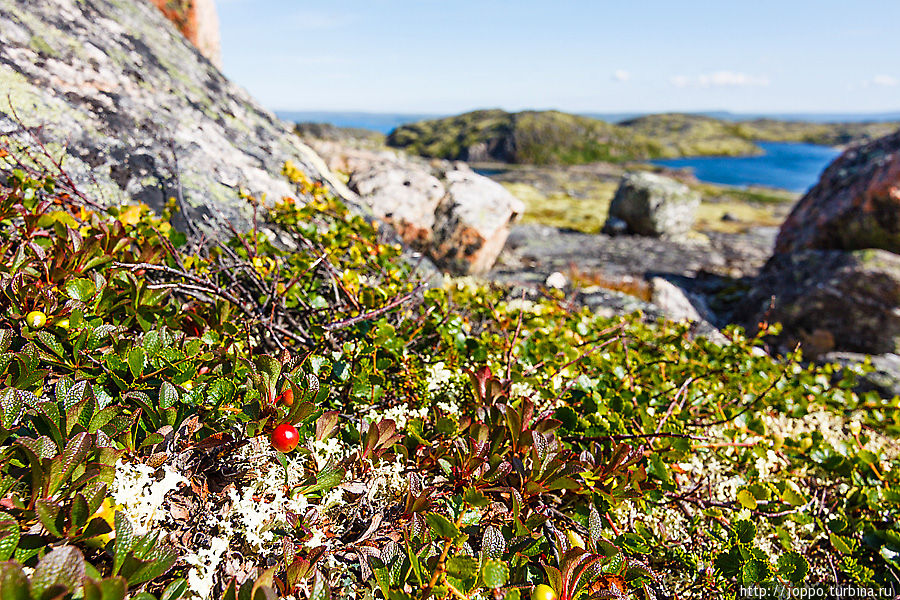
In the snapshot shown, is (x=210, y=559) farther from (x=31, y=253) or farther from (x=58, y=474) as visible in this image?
(x=31, y=253)

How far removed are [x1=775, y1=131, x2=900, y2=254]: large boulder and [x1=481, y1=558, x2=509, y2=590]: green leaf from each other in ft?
39.5

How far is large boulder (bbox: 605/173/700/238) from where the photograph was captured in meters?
20.2

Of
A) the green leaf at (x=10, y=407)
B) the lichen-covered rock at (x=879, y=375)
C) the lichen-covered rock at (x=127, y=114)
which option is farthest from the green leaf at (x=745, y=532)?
the lichen-covered rock at (x=879, y=375)

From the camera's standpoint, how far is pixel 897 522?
211cm

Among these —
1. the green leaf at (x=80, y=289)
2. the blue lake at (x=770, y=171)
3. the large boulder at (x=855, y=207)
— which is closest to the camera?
the green leaf at (x=80, y=289)

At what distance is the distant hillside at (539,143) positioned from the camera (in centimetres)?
9631

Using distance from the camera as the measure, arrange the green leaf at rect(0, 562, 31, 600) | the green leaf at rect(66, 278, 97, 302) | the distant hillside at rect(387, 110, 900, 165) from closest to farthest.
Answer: the green leaf at rect(0, 562, 31, 600) < the green leaf at rect(66, 278, 97, 302) < the distant hillside at rect(387, 110, 900, 165)

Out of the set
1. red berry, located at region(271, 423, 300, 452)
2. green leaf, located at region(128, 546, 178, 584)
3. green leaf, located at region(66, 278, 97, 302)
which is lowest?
green leaf, located at region(128, 546, 178, 584)

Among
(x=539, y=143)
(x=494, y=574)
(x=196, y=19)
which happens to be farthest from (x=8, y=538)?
(x=539, y=143)

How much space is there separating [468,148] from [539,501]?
333ft

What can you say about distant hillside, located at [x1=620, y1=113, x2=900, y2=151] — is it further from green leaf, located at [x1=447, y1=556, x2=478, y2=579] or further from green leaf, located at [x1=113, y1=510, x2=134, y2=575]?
green leaf, located at [x1=113, y1=510, x2=134, y2=575]

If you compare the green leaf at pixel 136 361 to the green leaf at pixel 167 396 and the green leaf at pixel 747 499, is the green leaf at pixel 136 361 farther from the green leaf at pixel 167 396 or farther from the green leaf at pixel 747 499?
the green leaf at pixel 747 499

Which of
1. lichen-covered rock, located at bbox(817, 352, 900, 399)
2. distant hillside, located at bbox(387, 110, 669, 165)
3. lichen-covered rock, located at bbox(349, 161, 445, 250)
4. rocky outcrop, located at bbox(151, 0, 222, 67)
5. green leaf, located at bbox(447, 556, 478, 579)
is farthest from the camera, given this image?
distant hillside, located at bbox(387, 110, 669, 165)

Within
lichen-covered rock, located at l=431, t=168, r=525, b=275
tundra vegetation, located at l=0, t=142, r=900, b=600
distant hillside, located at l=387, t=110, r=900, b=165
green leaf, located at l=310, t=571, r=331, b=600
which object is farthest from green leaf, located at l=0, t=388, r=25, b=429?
distant hillside, located at l=387, t=110, r=900, b=165
